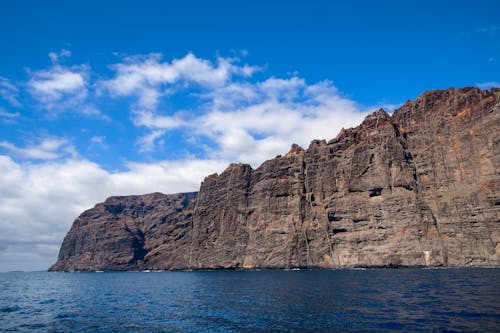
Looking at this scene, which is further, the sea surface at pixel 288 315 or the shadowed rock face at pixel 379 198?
the shadowed rock face at pixel 379 198

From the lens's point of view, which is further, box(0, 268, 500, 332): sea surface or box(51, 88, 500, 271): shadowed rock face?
box(51, 88, 500, 271): shadowed rock face

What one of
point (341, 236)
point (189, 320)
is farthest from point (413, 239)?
point (189, 320)

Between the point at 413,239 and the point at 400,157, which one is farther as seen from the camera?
the point at 400,157

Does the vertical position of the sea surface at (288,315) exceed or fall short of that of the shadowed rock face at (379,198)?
it falls short

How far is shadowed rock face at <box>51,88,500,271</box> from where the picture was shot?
401 ft

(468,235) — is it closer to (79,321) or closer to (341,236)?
(341,236)

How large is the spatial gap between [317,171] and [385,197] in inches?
1327

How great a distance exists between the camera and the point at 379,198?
469 feet

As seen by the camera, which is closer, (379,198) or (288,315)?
(288,315)

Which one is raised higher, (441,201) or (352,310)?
(441,201)

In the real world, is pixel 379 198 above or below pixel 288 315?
above

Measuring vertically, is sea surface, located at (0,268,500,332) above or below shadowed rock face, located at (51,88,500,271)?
below

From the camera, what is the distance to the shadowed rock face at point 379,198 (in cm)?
12212

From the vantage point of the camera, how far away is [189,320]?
107 ft
